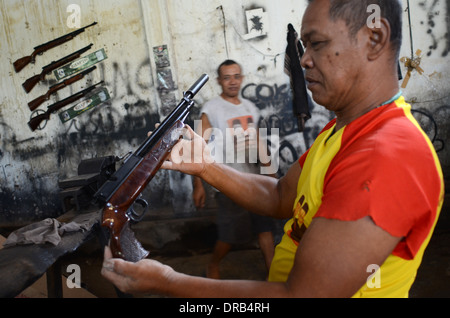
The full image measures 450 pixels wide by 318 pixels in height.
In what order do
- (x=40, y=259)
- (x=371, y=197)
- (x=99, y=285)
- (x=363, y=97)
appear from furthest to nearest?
(x=99, y=285) → (x=40, y=259) → (x=363, y=97) → (x=371, y=197)

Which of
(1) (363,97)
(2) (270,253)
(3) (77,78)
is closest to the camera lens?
(1) (363,97)

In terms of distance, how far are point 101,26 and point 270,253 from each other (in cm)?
366

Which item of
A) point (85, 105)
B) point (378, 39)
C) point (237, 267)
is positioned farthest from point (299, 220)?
point (85, 105)

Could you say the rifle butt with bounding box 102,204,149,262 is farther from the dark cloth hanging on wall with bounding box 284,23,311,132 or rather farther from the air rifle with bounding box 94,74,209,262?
the dark cloth hanging on wall with bounding box 284,23,311,132

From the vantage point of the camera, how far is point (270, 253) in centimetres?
353

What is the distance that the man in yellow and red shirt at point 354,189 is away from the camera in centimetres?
83

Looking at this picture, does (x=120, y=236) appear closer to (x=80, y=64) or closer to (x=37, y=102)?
(x=80, y=64)

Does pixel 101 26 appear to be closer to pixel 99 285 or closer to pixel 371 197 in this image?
pixel 99 285

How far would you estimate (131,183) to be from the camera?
5.73ft

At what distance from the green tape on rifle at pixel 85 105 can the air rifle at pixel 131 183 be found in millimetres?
3156

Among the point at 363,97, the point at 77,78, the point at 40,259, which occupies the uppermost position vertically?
the point at 77,78

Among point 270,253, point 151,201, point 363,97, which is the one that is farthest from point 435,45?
point 151,201

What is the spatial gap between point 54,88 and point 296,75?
3375 mm

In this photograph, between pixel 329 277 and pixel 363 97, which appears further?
pixel 363 97
